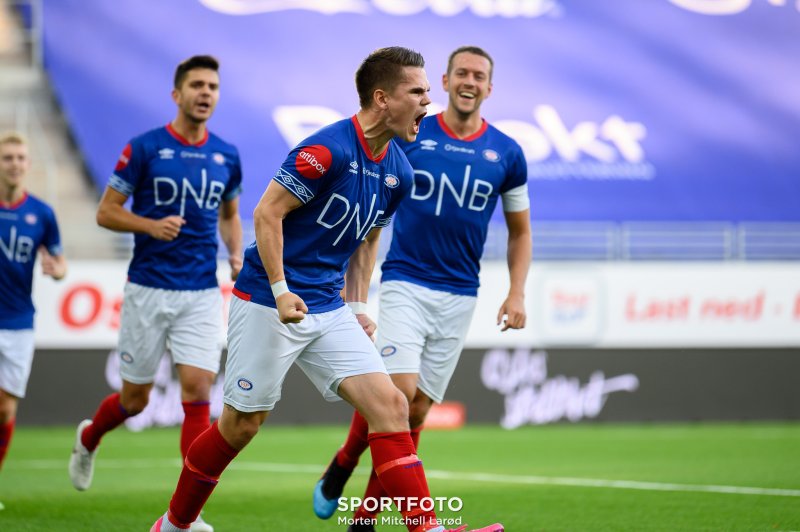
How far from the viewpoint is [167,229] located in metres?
6.72

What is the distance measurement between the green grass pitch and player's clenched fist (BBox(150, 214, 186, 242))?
1584 mm

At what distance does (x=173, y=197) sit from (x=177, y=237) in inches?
9.2

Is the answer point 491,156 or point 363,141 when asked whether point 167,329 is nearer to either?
point 491,156

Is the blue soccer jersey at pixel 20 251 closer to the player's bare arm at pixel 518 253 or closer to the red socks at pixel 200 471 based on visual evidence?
the red socks at pixel 200 471

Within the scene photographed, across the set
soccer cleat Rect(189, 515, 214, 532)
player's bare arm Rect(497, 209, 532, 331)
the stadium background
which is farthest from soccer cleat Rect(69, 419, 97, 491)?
the stadium background

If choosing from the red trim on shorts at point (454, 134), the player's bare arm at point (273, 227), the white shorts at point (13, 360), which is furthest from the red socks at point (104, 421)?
the player's bare arm at point (273, 227)

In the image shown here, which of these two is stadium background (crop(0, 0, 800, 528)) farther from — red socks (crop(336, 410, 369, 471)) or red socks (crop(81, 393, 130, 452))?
red socks (crop(336, 410, 369, 471))

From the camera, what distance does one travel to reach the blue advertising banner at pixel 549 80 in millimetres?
19438

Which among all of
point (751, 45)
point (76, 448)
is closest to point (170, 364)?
point (76, 448)

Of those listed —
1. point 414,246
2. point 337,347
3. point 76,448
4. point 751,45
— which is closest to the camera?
point 337,347

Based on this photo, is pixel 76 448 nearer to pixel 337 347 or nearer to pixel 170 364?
pixel 337 347

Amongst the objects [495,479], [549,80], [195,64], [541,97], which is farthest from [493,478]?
[549,80]

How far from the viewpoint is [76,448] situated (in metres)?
7.45

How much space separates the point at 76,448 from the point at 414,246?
8.63 feet
